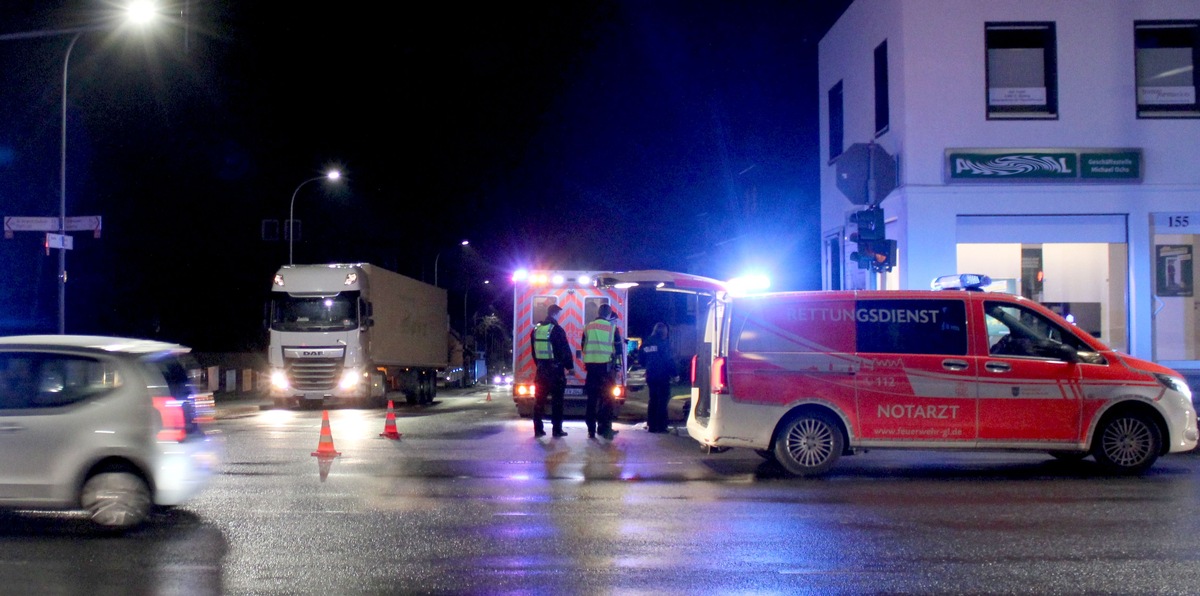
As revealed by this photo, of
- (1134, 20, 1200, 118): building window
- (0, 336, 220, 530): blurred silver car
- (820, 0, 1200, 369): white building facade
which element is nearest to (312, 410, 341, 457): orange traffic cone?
(0, 336, 220, 530): blurred silver car

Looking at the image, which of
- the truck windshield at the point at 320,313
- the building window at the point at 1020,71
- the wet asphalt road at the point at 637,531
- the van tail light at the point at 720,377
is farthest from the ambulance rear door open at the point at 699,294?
the truck windshield at the point at 320,313

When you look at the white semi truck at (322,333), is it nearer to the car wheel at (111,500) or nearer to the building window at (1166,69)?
the car wheel at (111,500)

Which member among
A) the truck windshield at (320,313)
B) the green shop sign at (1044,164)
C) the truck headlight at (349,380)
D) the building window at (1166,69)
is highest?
the building window at (1166,69)

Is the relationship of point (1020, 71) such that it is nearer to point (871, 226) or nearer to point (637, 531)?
point (871, 226)

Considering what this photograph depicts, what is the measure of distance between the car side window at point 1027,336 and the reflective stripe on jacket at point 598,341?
5.38 metres

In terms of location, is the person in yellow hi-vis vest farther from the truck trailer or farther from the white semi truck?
the white semi truck

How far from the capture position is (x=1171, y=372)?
11.6 m

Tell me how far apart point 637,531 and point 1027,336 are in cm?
548

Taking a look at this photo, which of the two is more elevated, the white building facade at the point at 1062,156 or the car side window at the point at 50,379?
the white building facade at the point at 1062,156

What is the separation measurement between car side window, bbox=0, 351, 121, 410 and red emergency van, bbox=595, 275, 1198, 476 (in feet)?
20.1

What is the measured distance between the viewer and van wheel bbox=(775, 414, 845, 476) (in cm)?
1152

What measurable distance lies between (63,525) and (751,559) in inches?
216

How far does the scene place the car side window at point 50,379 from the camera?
8.48 meters

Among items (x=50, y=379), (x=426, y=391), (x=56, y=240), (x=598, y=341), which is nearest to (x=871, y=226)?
(x=598, y=341)
